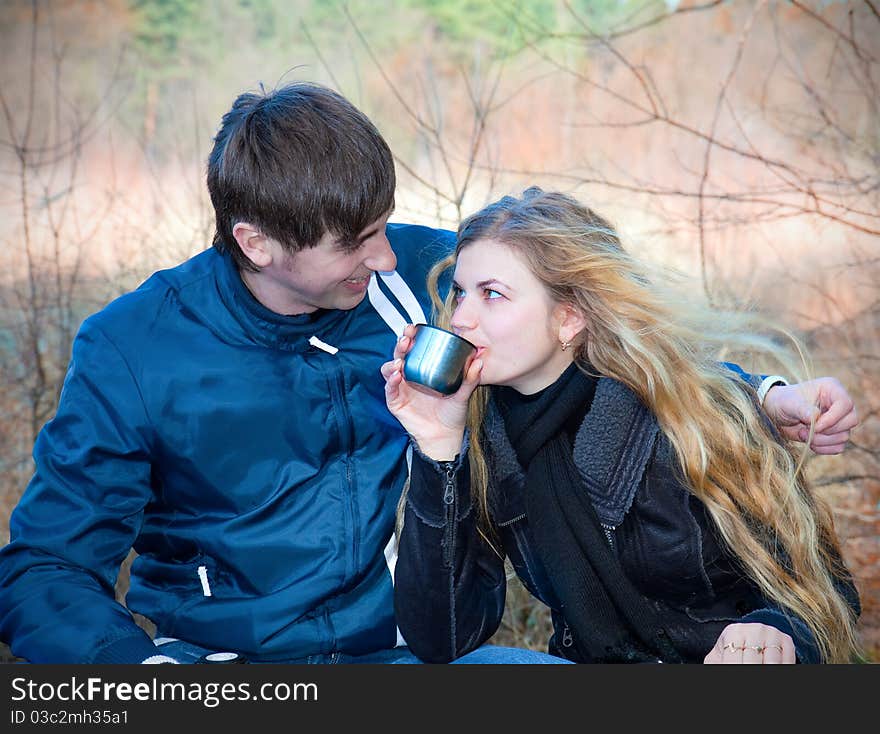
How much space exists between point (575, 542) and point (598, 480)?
0.56ft

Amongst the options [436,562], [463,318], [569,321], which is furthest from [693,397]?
[436,562]

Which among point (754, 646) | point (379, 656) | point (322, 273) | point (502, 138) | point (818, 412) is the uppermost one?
point (502, 138)

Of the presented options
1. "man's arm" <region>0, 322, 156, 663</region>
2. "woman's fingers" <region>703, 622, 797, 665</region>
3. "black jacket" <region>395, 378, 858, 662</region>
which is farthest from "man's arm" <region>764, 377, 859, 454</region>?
"man's arm" <region>0, 322, 156, 663</region>

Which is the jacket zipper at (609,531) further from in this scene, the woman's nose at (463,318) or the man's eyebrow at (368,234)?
the man's eyebrow at (368,234)

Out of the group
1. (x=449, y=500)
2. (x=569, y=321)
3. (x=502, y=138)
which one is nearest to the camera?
(x=449, y=500)

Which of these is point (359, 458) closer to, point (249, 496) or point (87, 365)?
point (249, 496)

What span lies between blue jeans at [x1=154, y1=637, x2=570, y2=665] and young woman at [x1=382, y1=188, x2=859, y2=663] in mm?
84

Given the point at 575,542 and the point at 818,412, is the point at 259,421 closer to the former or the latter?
the point at 575,542

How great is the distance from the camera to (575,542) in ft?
8.36

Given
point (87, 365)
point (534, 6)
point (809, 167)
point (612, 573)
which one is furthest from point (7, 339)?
point (809, 167)

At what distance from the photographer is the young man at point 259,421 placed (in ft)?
8.08

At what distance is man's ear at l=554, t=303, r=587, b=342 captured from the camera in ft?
8.79

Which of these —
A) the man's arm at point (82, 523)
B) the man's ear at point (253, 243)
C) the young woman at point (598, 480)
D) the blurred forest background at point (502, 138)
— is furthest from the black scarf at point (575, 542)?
the blurred forest background at point (502, 138)

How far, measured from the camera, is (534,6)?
625 cm
